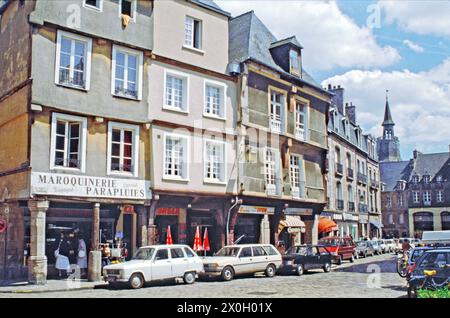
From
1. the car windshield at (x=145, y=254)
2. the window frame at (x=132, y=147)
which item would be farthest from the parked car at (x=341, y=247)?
the car windshield at (x=145, y=254)

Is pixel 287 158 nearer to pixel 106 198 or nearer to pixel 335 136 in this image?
pixel 106 198

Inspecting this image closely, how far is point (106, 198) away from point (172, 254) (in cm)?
369

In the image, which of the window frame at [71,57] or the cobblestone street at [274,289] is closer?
the cobblestone street at [274,289]

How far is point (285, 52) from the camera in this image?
Result: 29.0 meters

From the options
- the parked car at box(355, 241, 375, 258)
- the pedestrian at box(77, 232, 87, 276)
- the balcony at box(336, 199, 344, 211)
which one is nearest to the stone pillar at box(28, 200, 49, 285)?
the pedestrian at box(77, 232, 87, 276)

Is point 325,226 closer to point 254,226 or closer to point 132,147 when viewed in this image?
point 254,226

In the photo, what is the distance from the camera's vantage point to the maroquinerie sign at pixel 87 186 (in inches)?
707

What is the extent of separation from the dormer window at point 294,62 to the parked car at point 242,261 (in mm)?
11794

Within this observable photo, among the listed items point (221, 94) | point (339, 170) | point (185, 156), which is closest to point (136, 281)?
point (185, 156)

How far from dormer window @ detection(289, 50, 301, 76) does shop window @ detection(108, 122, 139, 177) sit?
11.8 meters

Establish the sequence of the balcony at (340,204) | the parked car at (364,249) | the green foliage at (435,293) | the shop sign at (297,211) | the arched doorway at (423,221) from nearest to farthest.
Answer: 1. the green foliage at (435,293)
2. the shop sign at (297,211)
3. the parked car at (364,249)
4. the balcony at (340,204)
5. the arched doorway at (423,221)

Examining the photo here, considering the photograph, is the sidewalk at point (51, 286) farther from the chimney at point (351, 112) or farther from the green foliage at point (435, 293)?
the chimney at point (351, 112)

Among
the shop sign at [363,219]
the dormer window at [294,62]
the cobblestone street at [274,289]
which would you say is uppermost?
the dormer window at [294,62]
